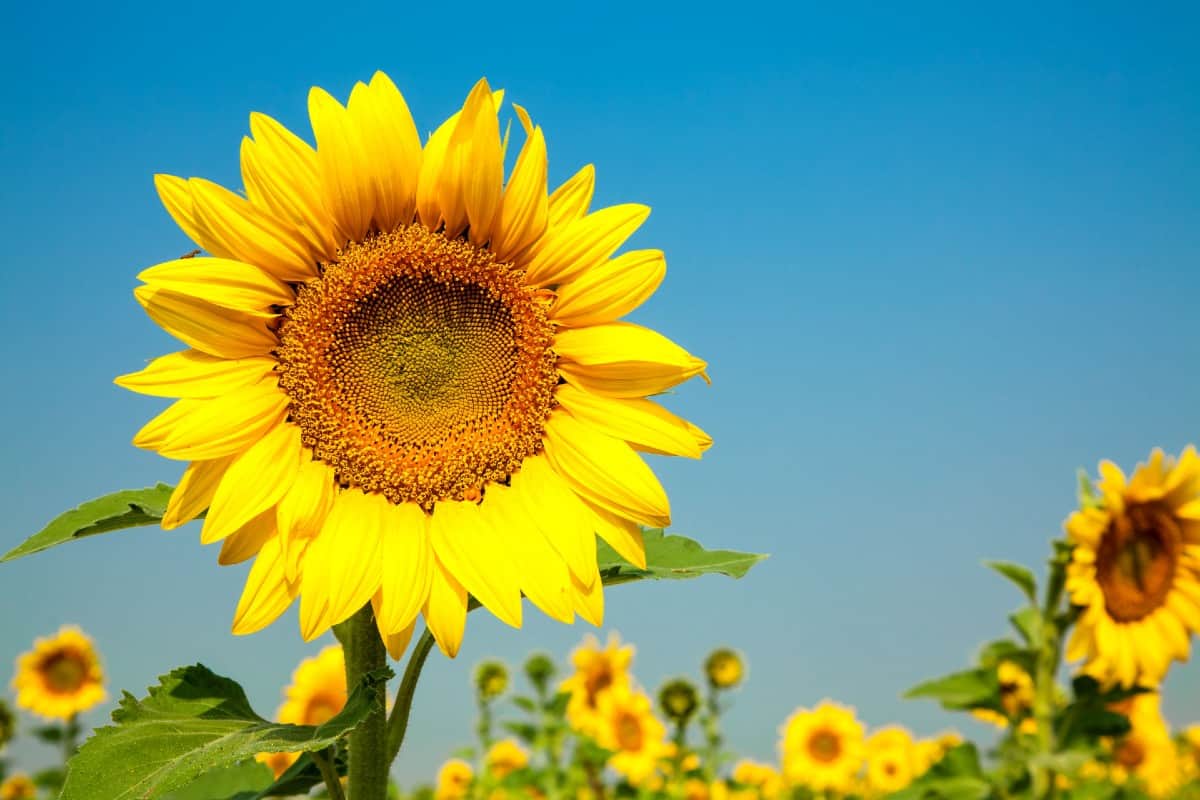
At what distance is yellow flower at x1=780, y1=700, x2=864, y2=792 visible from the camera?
1027 centimetres

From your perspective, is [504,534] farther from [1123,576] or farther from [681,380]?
[1123,576]

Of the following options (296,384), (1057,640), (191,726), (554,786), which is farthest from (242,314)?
(554,786)

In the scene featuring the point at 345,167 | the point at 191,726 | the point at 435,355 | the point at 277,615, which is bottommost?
the point at 191,726

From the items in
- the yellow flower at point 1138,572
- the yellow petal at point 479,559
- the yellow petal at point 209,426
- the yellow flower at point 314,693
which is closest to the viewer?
the yellow petal at point 209,426

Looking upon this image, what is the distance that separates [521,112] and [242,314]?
2.82ft

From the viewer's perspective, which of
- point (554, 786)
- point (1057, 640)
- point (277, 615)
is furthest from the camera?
point (554, 786)

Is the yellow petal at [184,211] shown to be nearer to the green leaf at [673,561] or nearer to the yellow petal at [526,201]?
the yellow petal at [526,201]

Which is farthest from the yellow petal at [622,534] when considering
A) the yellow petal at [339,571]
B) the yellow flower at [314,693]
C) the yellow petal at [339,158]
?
the yellow flower at [314,693]

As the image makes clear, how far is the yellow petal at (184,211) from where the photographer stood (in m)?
2.92

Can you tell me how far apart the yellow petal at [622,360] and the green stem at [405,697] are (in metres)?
0.78

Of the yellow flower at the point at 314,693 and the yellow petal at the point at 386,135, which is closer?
the yellow petal at the point at 386,135

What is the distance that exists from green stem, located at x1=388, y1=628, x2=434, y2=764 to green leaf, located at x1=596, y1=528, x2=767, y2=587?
501mm

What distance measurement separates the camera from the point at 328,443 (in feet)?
10.1

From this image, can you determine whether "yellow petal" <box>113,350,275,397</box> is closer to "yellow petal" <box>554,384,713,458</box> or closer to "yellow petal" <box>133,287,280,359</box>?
"yellow petal" <box>133,287,280,359</box>
